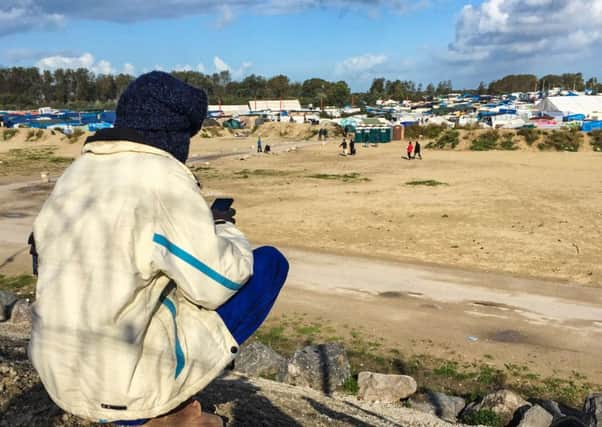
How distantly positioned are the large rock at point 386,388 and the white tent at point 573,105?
226 feet

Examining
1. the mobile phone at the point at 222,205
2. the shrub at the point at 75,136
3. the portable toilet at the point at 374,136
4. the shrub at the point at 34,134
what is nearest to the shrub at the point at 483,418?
the mobile phone at the point at 222,205

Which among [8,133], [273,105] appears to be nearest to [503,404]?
[8,133]

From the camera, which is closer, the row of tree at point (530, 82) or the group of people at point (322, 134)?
the group of people at point (322, 134)

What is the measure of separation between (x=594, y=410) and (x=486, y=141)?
126 ft

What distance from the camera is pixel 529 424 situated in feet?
17.1

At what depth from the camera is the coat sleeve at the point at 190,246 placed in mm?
1619

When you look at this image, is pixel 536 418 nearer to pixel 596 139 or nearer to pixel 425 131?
pixel 596 139

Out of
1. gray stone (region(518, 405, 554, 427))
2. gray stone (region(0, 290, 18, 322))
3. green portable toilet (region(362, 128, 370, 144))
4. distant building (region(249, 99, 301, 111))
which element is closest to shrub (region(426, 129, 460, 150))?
green portable toilet (region(362, 128, 370, 144))

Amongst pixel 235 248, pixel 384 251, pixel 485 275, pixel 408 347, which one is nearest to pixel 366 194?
pixel 384 251

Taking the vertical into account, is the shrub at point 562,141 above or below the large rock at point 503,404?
above

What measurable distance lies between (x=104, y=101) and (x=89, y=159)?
371 ft

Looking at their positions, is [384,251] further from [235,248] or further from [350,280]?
[235,248]

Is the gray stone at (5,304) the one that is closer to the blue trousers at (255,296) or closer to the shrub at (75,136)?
the blue trousers at (255,296)

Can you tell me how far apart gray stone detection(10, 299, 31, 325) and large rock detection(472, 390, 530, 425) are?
19.7ft
